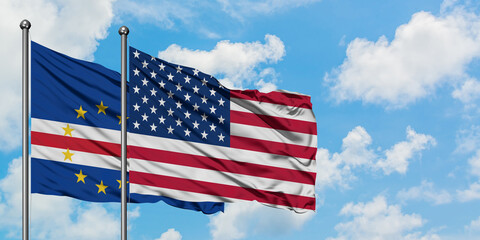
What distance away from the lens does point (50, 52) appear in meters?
14.5

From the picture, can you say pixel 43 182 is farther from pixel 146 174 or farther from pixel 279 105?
pixel 279 105

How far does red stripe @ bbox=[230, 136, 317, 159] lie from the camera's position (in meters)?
15.5

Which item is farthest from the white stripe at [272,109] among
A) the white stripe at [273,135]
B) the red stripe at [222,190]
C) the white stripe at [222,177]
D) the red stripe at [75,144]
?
the red stripe at [75,144]

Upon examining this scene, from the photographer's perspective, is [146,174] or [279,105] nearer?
[146,174]

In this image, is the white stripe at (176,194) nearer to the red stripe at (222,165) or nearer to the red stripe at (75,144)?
the red stripe at (222,165)

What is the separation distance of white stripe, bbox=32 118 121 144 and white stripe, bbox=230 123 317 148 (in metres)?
2.81

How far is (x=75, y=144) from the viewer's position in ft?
47.7

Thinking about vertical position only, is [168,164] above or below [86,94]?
below

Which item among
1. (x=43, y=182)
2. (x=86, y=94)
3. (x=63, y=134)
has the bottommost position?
(x=43, y=182)

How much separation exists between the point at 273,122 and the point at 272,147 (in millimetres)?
615

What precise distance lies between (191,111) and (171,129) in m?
0.66

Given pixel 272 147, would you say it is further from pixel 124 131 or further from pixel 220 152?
pixel 124 131

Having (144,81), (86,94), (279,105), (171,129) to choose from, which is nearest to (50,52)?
(86,94)

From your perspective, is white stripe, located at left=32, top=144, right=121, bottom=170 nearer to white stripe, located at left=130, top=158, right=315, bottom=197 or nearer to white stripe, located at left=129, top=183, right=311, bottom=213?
white stripe, located at left=130, top=158, right=315, bottom=197
